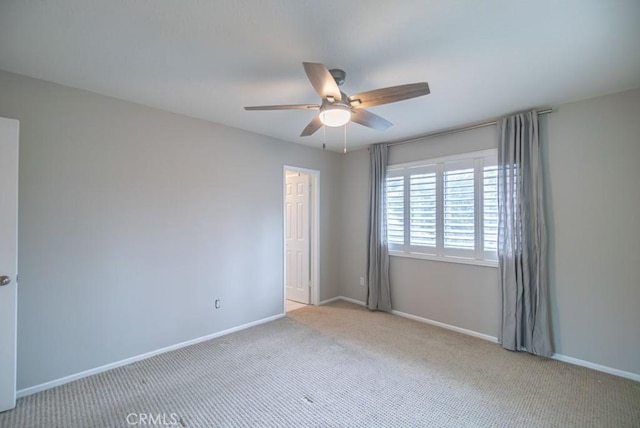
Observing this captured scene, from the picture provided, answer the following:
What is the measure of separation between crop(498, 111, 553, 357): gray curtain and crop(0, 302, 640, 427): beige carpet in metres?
0.27

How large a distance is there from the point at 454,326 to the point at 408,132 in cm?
258

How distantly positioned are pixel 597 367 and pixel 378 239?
2.62m

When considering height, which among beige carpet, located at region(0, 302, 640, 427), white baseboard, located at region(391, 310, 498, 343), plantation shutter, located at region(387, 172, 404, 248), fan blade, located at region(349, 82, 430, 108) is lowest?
beige carpet, located at region(0, 302, 640, 427)

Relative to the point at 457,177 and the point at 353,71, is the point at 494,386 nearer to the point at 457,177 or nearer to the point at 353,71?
the point at 457,177

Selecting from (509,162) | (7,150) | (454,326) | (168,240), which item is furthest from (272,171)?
(454,326)

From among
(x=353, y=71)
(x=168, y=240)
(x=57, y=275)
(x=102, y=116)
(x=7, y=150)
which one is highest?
(x=353, y=71)

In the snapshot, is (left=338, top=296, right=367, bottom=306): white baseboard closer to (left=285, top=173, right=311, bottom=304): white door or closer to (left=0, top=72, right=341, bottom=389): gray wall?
(left=285, top=173, right=311, bottom=304): white door

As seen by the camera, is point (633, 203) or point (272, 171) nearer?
point (633, 203)

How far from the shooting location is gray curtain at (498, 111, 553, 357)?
3.00 metres

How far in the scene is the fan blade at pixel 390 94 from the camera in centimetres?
187

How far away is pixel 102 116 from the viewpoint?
2719 millimetres

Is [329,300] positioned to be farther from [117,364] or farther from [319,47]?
[319,47]

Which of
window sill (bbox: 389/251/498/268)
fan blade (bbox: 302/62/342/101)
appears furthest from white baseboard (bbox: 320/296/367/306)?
fan blade (bbox: 302/62/342/101)

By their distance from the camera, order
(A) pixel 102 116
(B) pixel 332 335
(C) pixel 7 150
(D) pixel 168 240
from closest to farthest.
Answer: (C) pixel 7 150 < (A) pixel 102 116 < (D) pixel 168 240 < (B) pixel 332 335
